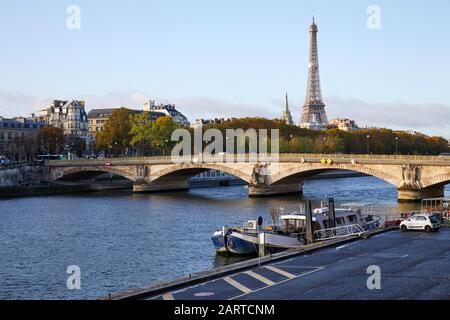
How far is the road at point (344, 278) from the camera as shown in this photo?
21984 millimetres

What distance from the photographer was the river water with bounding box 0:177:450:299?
33531mm

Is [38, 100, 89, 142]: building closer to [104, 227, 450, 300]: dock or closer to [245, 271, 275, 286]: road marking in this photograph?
[104, 227, 450, 300]: dock

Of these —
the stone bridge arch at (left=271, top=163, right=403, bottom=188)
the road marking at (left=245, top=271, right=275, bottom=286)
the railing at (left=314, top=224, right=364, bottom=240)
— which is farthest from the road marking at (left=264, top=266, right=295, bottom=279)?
the stone bridge arch at (left=271, top=163, right=403, bottom=188)

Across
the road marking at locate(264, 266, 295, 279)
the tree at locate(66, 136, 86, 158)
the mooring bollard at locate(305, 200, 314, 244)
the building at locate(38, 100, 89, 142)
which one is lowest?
the road marking at locate(264, 266, 295, 279)

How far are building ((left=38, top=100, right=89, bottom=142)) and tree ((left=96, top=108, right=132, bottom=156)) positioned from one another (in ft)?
145

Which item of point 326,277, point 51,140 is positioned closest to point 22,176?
point 51,140

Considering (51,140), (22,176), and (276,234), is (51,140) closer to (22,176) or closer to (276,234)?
(22,176)

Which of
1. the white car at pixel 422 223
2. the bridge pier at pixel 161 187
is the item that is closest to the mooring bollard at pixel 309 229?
the white car at pixel 422 223

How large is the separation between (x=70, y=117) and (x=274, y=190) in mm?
110803

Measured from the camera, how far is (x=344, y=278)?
24.8 meters
